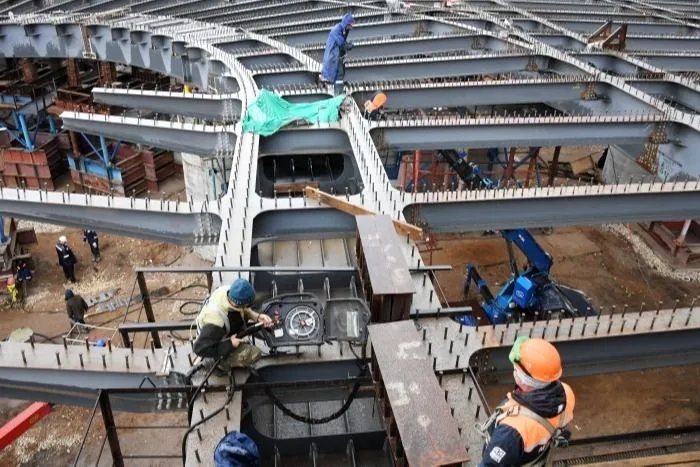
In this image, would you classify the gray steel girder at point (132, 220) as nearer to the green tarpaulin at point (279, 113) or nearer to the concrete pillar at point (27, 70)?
the green tarpaulin at point (279, 113)

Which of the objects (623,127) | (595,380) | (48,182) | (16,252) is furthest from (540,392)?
(48,182)

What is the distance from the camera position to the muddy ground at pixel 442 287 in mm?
11617

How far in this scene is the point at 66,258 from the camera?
15656mm

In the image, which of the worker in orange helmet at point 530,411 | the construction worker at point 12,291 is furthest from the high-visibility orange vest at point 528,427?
the construction worker at point 12,291

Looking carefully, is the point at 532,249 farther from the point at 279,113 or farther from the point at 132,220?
the point at 132,220

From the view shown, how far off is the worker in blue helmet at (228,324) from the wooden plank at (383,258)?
109cm

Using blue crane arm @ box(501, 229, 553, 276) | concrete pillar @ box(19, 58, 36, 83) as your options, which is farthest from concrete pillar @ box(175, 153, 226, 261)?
concrete pillar @ box(19, 58, 36, 83)

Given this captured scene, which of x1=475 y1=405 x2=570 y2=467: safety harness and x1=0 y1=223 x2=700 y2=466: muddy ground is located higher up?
x1=475 y1=405 x2=570 y2=467: safety harness

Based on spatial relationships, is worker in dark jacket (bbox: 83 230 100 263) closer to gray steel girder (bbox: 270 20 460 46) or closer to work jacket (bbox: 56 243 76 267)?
work jacket (bbox: 56 243 76 267)

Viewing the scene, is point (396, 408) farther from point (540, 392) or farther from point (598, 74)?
point (598, 74)

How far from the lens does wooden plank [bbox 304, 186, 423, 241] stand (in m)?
7.25

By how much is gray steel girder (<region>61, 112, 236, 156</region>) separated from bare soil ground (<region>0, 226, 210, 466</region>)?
314cm

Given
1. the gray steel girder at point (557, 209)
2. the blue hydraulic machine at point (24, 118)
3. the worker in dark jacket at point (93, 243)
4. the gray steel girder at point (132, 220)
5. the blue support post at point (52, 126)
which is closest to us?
the gray steel girder at point (132, 220)

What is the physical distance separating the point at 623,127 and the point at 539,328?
636cm
